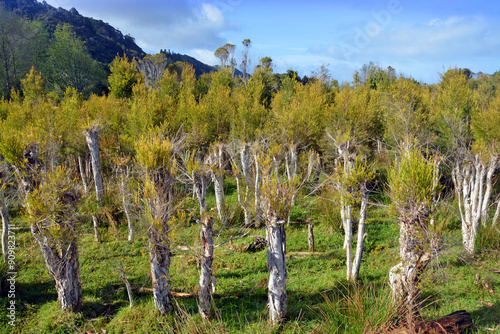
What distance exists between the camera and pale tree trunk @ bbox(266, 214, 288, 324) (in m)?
5.99

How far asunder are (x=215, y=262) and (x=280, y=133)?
31.2ft

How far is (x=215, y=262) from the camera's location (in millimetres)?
9469

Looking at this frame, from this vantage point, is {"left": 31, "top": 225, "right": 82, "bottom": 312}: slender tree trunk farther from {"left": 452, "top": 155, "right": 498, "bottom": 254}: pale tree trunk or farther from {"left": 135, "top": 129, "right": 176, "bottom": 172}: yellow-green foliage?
{"left": 452, "top": 155, "right": 498, "bottom": 254}: pale tree trunk

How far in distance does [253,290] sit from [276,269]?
2273 millimetres

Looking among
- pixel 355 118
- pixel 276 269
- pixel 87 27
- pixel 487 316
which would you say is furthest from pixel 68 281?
pixel 87 27

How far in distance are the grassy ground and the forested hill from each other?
6457 centimetres

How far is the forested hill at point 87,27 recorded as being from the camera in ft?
216

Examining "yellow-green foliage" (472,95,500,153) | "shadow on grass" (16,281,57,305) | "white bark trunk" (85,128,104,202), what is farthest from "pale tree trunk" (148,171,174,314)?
"yellow-green foliage" (472,95,500,153)

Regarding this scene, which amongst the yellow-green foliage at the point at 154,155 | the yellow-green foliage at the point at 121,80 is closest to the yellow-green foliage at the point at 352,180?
the yellow-green foliage at the point at 154,155

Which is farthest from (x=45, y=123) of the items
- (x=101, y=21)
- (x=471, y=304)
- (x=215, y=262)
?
(x=101, y=21)

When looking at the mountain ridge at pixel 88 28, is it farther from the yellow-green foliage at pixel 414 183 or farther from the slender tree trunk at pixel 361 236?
the yellow-green foliage at pixel 414 183

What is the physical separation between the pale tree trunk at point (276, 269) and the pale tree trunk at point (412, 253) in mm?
2215

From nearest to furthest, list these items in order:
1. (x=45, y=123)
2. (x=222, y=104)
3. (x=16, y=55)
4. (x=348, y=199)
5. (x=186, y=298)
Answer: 1. (x=348, y=199)
2. (x=186, y=298)
3. (x=45, y=123)
4. (x=222, y=104)
5. (x=16, y=55)

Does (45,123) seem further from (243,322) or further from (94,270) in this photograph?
(243,322)
